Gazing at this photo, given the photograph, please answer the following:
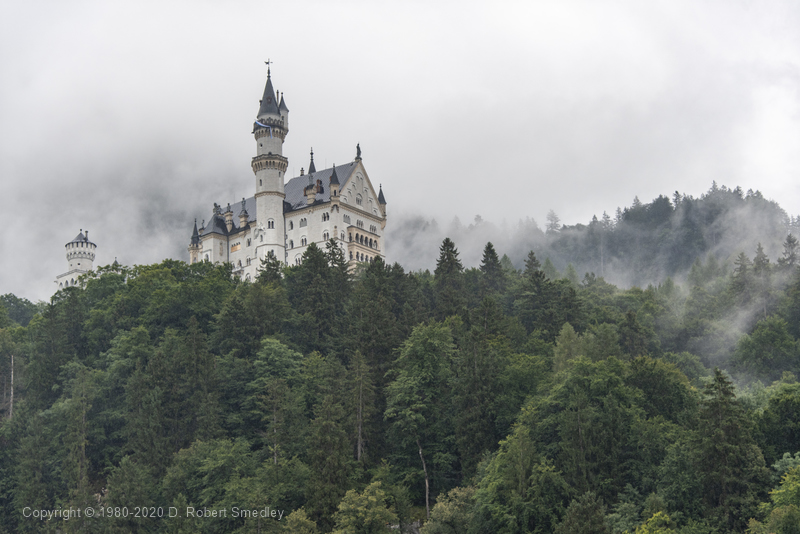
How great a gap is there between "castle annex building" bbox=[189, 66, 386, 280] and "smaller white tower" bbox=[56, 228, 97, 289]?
104 feet

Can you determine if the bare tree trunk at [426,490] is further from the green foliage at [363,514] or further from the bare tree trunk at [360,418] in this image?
the green foliage at [363,514]

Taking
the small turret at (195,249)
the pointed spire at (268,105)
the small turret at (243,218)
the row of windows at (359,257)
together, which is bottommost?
the row of windows at (359,257)

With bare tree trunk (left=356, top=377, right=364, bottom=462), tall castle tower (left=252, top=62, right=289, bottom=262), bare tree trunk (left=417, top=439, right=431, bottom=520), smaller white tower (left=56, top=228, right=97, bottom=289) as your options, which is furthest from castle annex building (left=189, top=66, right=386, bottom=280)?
bare tree trunk (left=417, top=439, right=431, bottom=520)

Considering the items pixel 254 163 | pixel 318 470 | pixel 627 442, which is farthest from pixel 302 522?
pixel 254 163

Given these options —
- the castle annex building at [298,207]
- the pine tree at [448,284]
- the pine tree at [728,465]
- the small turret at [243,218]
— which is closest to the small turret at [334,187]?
the castle annex building at [298,207]

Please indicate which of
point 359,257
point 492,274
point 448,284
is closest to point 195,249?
point 359,257

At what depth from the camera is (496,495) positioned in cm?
4734

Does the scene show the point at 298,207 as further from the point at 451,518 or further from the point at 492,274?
the point at 451,518

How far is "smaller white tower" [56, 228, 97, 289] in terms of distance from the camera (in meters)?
134

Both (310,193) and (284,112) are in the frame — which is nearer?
(310,193)

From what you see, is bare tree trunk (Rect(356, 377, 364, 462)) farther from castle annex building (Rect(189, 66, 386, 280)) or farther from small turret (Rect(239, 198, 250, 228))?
small turret (Rect(239, 198, 250, 228))

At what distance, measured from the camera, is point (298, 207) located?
112 m

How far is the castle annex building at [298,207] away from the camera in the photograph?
4289 inches

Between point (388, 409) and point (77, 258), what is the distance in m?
91.7
